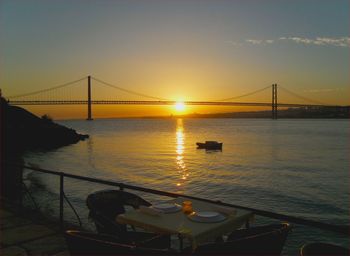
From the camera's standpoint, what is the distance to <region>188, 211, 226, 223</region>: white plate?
3094 mm

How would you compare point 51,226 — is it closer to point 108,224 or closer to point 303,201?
point 108,224

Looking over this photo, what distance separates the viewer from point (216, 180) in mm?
22422

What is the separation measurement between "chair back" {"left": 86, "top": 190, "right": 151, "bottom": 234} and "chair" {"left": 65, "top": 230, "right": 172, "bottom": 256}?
2.67 feet

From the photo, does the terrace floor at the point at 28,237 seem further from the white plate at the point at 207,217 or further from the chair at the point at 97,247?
the white plate at the point at 207,217

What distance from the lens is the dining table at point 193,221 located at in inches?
114

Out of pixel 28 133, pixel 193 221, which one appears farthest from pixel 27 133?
pixel 193 221

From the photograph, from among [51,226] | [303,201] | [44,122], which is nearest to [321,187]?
[303,201]

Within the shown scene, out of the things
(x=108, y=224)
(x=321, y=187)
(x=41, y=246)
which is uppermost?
(x=108, y=224)

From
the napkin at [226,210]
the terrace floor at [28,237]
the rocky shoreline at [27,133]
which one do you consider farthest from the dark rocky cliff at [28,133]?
the napkin at [226,210]

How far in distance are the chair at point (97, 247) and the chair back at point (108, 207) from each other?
32.0 inches

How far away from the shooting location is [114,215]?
390cm

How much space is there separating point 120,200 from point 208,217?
123 centimetres

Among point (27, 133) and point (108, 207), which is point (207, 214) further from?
point (27, 133)

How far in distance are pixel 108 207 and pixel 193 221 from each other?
117 centimetres
